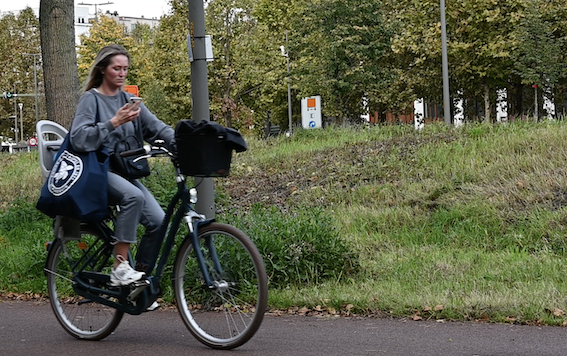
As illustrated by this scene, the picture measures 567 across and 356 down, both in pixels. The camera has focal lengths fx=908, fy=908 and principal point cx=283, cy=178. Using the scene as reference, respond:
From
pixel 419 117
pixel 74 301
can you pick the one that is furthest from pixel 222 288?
pixel 419 117

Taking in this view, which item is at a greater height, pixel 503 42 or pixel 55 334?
pixel 503 42

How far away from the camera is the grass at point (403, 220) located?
7.32m

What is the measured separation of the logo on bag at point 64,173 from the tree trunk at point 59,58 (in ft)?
20.9

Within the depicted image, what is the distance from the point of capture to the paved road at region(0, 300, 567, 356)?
18.5ft

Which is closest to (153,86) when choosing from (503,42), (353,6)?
(353,6)

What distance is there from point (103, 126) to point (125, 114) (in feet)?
0.57

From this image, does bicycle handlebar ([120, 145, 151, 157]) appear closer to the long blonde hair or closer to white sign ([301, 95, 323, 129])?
the long blonde hair

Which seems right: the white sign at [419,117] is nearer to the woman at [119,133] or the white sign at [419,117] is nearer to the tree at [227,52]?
the tree at [227,52]

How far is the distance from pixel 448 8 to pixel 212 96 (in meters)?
15.5

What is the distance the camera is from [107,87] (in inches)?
239

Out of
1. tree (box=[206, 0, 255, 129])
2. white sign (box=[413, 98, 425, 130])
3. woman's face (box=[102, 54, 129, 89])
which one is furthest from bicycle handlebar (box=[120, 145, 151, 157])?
tree (box=[206, 0, 255, 129])

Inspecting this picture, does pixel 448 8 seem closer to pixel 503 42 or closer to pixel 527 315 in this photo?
pixel 503 42

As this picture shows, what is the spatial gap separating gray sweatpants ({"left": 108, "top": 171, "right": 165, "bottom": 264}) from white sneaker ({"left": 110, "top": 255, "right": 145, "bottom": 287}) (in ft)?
0.30

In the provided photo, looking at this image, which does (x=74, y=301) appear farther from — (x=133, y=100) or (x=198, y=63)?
(x=198, y=63)
